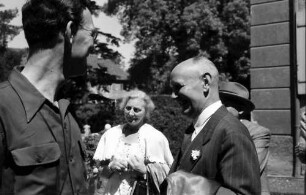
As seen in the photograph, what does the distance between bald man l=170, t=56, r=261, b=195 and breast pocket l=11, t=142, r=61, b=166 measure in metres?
1.13

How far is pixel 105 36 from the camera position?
24.2 m

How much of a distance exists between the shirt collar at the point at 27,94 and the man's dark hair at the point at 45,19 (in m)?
0.15

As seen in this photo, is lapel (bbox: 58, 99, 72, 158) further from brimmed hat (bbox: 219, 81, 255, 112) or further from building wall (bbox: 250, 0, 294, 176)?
building wall (bbox: 250, 0, 294, 176)

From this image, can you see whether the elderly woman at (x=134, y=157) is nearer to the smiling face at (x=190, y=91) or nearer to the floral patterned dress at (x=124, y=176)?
the floral patterned dress at (x=124, y=176)

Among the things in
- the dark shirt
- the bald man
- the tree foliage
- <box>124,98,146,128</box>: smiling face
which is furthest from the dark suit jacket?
the tree foliage

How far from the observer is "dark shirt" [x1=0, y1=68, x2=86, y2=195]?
1.81 m

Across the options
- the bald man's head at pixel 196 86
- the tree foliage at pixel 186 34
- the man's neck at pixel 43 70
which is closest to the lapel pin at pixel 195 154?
the bald man's head at pixel 196 86

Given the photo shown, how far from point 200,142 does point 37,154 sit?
132 cm

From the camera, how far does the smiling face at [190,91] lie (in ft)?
10.3

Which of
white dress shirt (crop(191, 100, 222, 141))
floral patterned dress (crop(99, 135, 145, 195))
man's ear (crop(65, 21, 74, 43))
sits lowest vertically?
floral patterned dress (crop(99, 135, 145, 195))

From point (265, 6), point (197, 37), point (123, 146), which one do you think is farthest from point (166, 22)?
point (123, 146)

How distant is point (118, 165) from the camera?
530 centimetres

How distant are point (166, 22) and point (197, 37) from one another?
204 centimetres

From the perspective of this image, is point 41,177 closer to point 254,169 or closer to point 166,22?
point 254,169
